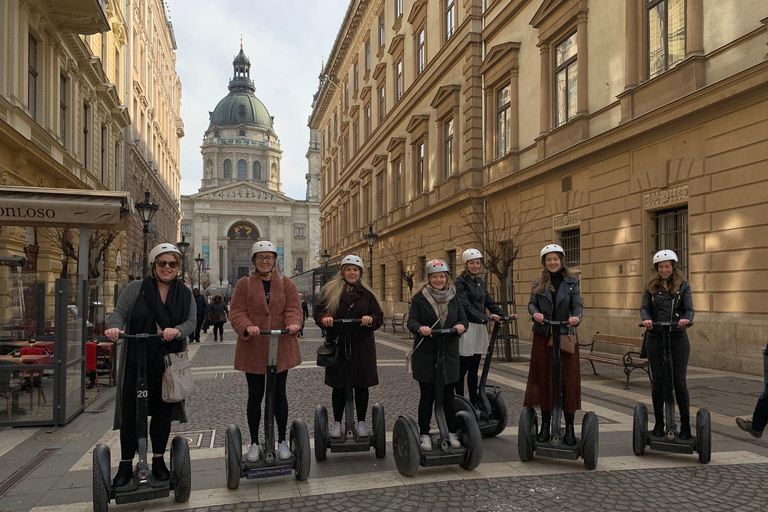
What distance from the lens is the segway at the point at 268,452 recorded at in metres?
4.53

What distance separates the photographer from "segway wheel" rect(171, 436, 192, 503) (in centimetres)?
425

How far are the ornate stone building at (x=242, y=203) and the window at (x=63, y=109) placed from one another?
218ft

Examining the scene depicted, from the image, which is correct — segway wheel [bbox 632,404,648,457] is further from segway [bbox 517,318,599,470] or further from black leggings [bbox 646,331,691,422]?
segway [bbox 517,318,599,470]

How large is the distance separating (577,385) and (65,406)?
5.61 meters

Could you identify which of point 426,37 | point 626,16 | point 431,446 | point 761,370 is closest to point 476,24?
point 426,37

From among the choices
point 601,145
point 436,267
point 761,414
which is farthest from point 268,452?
point 601,145

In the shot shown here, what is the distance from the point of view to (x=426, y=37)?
80.8 feet

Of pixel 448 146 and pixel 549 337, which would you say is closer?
pixel 549 337

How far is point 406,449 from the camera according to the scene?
4.82 m

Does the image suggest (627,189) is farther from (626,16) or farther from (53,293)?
(53,293)

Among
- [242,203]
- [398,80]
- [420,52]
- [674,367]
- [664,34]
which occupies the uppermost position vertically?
[242,203]

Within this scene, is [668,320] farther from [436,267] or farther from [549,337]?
[436,267]

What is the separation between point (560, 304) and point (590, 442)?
1.12 meters

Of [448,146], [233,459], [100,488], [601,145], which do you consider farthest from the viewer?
[448,146]
